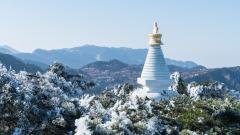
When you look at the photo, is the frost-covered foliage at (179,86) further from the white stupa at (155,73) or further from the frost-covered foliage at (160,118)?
the frost-covered foliage at (160,118)

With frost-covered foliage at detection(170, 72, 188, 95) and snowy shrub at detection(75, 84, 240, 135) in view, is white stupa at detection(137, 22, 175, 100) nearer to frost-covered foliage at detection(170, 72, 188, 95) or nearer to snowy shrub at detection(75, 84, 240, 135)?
frost-covered foliage at detection(170, 72, 188, 95)

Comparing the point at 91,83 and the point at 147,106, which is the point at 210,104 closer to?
the point at 147,106

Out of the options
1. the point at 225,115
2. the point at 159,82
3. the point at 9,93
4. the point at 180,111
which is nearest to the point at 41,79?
the point at 9,93

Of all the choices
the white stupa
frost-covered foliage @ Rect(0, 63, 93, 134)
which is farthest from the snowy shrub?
the white stupa

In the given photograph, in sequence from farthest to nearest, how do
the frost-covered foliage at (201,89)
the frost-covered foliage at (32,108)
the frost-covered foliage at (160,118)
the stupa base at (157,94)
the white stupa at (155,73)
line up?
the frost-covered foliage at (201,89), the white stupa at (155,73), the stupa base at (157,94), the frost-covered foliage at (32,108), the frost-covered foliage at (160,118)

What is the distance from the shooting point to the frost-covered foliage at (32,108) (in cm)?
2895

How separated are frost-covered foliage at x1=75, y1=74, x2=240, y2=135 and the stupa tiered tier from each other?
865 centimetres

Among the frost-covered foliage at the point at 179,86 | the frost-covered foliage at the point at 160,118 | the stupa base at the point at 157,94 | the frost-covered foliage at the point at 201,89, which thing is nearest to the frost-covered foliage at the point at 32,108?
the frost-covered foliage at the point at 160,118

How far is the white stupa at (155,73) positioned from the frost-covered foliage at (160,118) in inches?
339

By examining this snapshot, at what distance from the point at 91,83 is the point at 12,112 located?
22.2 m

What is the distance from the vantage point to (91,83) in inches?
2013

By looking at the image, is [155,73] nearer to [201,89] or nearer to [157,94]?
[157,94]

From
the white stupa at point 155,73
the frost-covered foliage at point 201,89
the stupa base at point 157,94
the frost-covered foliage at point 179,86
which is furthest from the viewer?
the frost-covered foliage at point 179,86

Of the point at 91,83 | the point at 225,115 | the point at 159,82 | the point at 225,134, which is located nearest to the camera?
the point at 225,134
